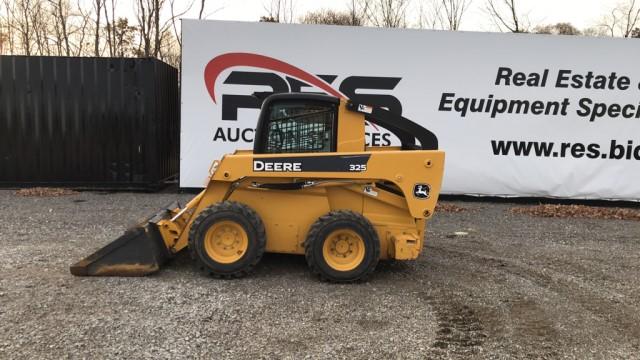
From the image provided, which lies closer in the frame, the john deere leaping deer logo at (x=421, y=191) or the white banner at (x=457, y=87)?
the john deere leaping deer logo at (x=421, y=191)

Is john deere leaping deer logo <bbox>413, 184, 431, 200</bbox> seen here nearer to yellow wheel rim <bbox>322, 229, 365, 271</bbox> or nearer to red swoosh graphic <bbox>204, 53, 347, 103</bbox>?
yellow wheel rim <bbox>322, 229, 365, 271</bbox>

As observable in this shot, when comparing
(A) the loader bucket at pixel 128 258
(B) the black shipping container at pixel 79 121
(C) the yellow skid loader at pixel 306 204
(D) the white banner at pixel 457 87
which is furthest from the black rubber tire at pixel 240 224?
(B) the black shipping container at pixel 79 121

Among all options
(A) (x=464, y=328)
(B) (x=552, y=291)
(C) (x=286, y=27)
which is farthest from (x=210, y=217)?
(C) (x=286, y=27)

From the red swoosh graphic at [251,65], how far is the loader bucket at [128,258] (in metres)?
5.32

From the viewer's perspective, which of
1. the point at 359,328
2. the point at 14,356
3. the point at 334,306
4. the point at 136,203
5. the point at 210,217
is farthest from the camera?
the point at 136,203

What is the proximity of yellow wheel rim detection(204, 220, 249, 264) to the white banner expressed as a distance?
5015 mm

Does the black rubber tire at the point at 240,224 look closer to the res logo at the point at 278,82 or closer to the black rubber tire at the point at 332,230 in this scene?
the black rubber tire at the point at 332,230

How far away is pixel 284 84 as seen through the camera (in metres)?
10.1

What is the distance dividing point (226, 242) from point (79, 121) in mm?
6629

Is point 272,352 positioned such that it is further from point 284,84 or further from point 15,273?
point 284,84

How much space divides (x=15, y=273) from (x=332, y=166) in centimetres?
325

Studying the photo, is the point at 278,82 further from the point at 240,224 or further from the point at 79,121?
the point at 240,224

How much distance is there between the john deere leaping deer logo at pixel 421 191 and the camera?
5.13m

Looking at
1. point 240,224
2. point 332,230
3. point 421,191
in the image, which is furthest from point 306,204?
point 421,191
